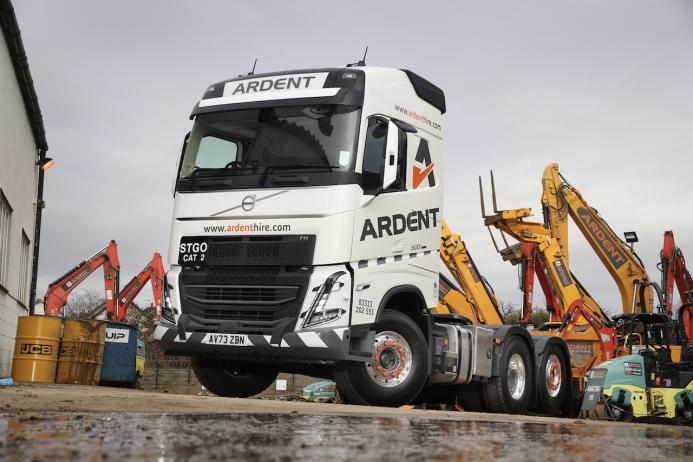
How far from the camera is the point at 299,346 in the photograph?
31.0ft

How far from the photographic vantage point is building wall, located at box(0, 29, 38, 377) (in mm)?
16562

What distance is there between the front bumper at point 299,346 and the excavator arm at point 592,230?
47.5 ft

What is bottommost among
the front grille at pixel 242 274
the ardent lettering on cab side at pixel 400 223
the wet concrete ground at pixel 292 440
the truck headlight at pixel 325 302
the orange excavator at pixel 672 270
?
the wet concrete ground at pixel 292 440

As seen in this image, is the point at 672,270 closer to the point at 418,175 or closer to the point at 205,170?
the point at 418,175

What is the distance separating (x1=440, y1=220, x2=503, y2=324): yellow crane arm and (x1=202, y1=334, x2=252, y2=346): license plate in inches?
363

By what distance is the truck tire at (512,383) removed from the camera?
1187 centimetres

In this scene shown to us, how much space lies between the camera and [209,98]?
35.6 ft

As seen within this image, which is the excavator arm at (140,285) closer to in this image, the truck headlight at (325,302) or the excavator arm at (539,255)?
the excavator arm at (539,255)

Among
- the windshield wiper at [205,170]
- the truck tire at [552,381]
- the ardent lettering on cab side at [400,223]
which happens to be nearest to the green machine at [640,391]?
the truck tire at [552,381]

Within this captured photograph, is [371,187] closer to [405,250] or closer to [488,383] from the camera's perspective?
[405,250]

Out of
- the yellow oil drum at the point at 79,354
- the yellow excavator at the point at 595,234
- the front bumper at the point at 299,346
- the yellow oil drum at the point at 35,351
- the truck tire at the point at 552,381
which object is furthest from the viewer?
the yellow excavator at the point at 595,234

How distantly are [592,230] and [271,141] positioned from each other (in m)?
15.2

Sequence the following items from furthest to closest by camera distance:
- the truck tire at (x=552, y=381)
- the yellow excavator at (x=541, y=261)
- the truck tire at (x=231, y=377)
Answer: the yellow excavator at (x=541, y=261) → the truck tire at (x=552, y=381) → the truck tire at (x=231, y=377)

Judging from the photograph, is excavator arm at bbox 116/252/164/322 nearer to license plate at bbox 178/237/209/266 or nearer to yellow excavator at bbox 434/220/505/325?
yellow excavator at bbox 434/220/505/325
